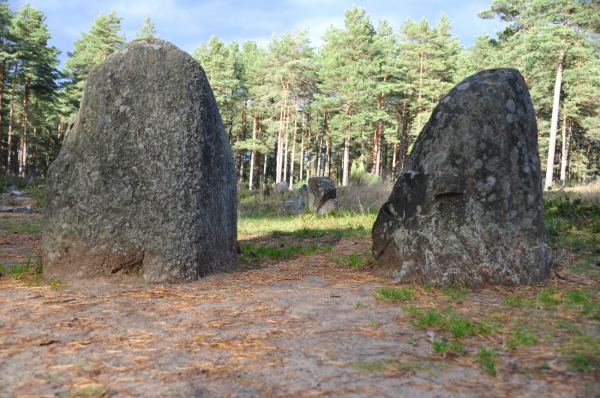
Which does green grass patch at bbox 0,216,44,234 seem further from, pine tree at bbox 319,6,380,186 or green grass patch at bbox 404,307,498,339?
pine tree at bbox 319,6,380,186

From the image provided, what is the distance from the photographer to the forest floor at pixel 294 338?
1891 millimetres

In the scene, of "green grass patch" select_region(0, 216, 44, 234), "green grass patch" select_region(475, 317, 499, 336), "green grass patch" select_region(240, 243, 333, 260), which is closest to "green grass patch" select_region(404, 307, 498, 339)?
"green grass patch" select_region(475, 317, 499, 336)

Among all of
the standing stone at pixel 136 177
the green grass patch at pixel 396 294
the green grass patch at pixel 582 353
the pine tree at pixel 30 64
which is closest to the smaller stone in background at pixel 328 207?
the standing stone at pixel 136 177

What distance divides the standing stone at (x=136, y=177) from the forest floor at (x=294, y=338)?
277mm

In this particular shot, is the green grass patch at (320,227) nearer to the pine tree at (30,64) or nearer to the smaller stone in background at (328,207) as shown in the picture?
the smaller stone in background at (328,207)

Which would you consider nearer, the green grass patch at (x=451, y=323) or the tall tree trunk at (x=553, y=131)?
the green grass patch at (x=451, y=323)

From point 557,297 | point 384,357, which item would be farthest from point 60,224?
point 557,297

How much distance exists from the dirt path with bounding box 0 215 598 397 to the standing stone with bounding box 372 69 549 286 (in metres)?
0.47

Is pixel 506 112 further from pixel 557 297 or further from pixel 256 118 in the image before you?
pixel 256 118

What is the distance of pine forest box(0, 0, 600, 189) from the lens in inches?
906

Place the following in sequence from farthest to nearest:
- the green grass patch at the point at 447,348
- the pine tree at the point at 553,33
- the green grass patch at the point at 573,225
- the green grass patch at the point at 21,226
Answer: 1. the pine tree at the point at 553,33
2. the green grass patch at the point at 21,226
3. the green grass patch at the point at 573,225
4. the green grass patch at the point at 447,348

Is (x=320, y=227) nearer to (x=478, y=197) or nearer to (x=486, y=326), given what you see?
(x=478, y=197)

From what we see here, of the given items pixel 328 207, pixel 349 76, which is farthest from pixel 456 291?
pixel 349 76

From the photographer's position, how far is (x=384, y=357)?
2215mm
